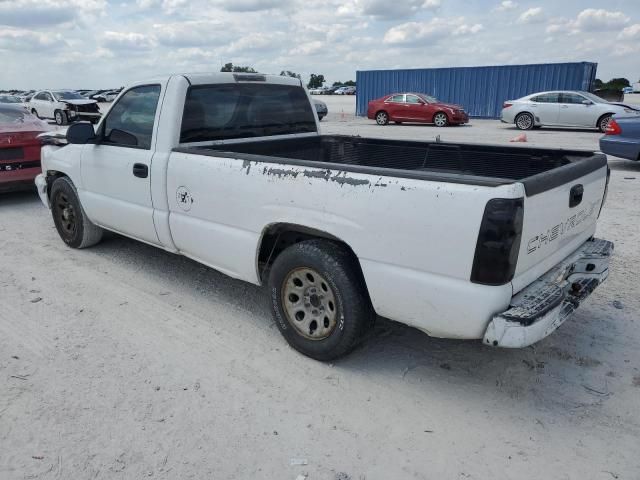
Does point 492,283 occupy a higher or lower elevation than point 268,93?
lower

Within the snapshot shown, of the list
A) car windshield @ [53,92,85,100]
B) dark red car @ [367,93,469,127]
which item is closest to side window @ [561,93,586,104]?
dark red car @ [367,93,469,127]

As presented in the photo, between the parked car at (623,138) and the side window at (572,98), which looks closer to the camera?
the parked car at (623,138)

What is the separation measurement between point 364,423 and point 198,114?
276cm

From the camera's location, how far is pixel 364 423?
2926 mm

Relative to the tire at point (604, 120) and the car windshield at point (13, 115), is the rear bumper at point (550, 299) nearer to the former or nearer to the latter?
the car windshield at point (13, 115)

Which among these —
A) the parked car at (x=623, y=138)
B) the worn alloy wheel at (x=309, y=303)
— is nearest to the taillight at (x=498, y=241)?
the worn alloy wheel at (x=309, y=303)

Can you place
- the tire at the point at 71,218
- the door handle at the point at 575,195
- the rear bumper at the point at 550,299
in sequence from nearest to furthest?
1. the rear bumper at the point at 550,299
2. the door handle at the point at 575,195
3. the tire at the point at 71,218

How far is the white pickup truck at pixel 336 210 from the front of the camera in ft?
8.75

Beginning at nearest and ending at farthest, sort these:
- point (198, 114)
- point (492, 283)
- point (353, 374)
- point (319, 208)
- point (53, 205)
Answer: point (492, 283)
point (319, 208)
point (353, 374)
point (198, 114)
point (53, 205)

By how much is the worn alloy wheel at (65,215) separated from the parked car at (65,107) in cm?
2033

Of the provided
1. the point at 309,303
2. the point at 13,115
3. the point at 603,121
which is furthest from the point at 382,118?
the point at 309,303

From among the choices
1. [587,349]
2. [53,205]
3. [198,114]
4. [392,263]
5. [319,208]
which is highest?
[198,114]

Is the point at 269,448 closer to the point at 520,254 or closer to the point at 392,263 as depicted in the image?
the point at 392,263

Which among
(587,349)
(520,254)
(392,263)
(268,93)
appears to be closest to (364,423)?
(392,263)
